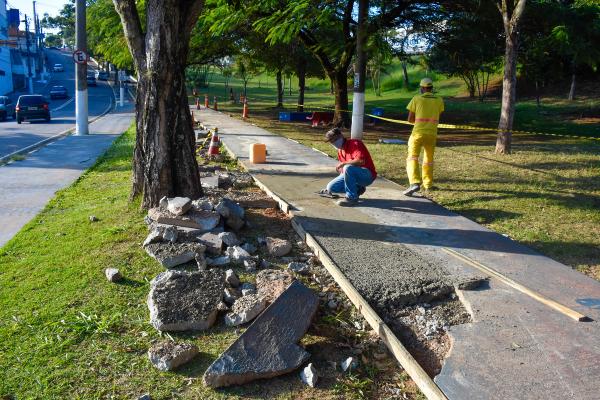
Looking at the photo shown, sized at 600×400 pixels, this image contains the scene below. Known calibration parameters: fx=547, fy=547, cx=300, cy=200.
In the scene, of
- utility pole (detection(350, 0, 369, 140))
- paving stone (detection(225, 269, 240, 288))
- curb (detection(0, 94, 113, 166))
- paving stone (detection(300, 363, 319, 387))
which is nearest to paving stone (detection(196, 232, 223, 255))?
paving stone (detection(225, 269, 240, 288))

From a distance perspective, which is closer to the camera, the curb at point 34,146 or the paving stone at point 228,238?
the paving stone at point 228,238

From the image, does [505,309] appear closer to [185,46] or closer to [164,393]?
[164,393]

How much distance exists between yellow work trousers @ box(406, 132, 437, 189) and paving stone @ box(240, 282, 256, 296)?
4125 millimetres

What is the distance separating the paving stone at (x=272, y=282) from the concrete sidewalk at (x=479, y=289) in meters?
0.61

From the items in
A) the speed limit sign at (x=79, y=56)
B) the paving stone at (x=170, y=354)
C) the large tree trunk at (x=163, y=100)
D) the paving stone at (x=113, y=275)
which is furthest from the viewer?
the speed limit sign at (x=79, y=56)

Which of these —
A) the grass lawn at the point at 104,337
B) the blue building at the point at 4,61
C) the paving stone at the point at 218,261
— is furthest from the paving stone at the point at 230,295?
the blue building at the point at 4,61

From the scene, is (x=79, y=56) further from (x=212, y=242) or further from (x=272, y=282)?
(x=272, y=282)

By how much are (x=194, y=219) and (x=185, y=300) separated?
67.8 inches

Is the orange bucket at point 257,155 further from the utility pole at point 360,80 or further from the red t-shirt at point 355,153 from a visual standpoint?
the red t-shirt at point 355,153

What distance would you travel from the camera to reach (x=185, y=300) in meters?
4.21

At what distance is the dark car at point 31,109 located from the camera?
25.2 m

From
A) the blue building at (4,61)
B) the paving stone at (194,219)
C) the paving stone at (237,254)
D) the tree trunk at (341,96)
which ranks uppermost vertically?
the blue building at (4,61)

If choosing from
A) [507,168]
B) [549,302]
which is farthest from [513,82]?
[549,302]

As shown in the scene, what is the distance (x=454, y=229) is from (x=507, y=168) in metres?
4.92
